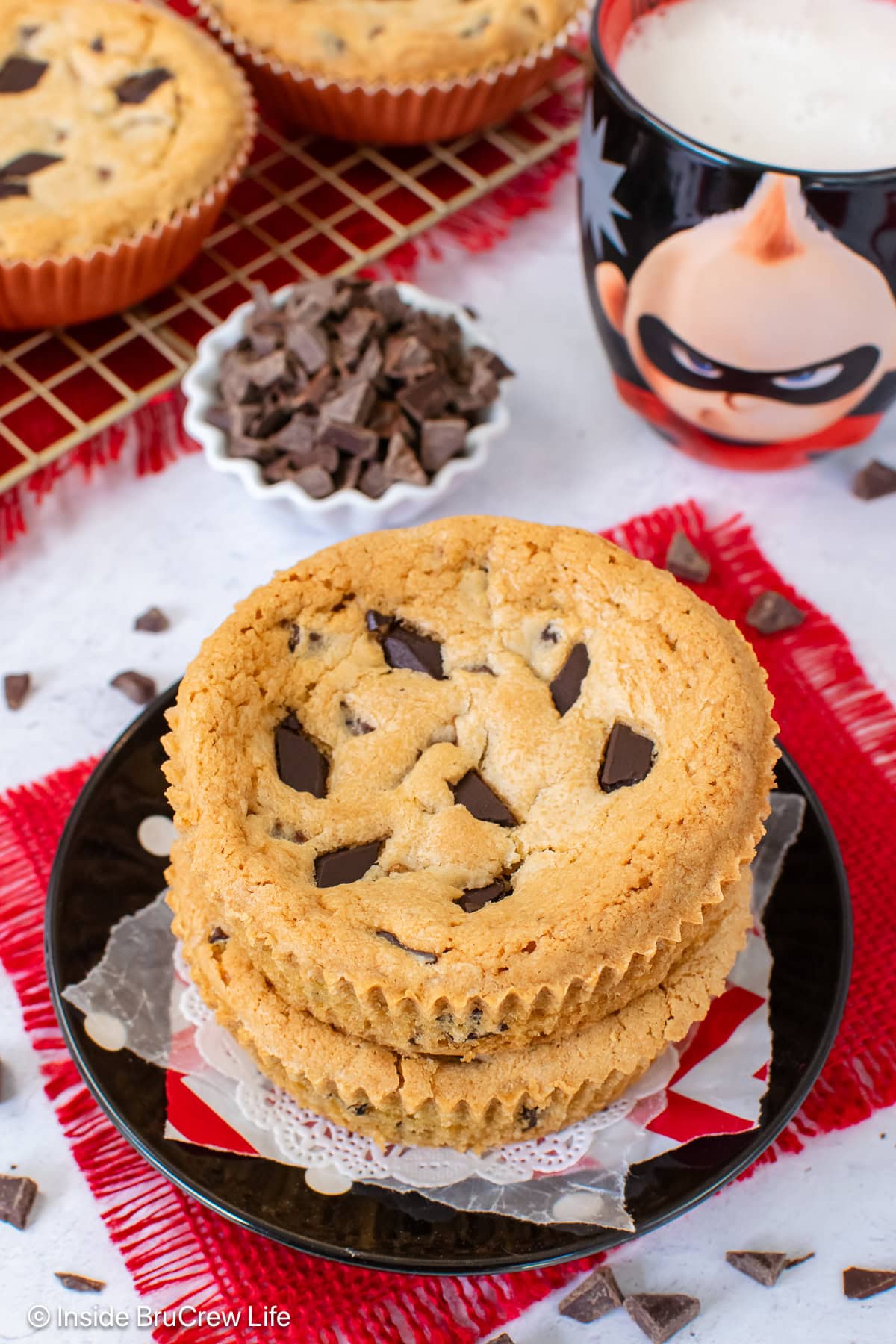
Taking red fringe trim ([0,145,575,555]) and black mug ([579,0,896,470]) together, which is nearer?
black mug ([579,0,896,470])

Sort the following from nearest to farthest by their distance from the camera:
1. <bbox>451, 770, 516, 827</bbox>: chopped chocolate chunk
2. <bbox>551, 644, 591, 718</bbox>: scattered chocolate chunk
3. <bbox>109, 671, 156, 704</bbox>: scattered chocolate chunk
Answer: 1. <bbox>451, 770, 516, 827</bbox>: chopped chocolate chunk
2. <bbox>551, 644, 591, 718</bbox>: scattered chocolate chunk
3. <bbox>109, 671, 156, 704</bbox>: scattered chocolate chunk

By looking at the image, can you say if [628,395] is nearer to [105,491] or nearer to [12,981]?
[105,491]

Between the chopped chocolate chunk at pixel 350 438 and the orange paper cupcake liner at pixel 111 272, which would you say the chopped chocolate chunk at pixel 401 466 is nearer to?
the chopped chocolate chunk at pixel 350 438

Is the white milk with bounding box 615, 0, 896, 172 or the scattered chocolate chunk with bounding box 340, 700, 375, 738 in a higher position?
the white milk with bounding box 615, 0, 896, 172

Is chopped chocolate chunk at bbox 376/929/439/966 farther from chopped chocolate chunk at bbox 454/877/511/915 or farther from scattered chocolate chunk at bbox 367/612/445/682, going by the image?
scattered chocolate chunk at bbox 367/612/445/682

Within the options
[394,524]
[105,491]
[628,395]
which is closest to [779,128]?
[628,395]

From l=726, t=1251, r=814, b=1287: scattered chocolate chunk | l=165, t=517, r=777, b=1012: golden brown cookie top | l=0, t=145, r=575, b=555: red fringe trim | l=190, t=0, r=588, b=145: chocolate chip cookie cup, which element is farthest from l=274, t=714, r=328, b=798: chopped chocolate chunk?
l=190, t=0, r=588, b=145: chocolate chip cookie cup

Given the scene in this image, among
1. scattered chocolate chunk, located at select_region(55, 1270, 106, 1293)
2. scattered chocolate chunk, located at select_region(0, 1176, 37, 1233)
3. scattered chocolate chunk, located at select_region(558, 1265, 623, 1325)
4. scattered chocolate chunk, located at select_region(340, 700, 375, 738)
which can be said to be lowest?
scattered chocolate chunk, located at select_region(55, 1270, 106, 1293)
